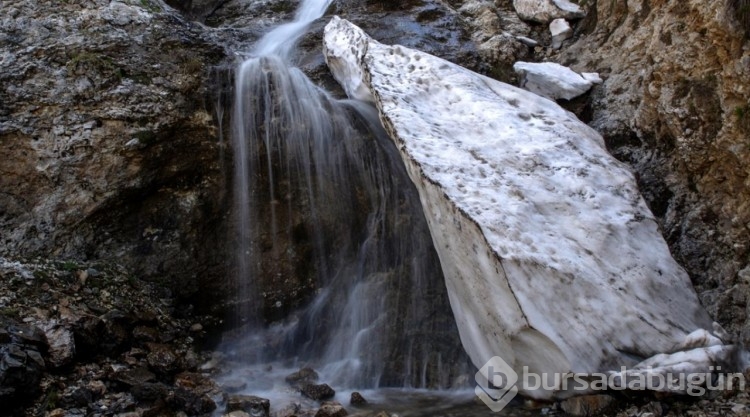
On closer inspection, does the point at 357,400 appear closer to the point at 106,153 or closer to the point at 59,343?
the point at 59,343

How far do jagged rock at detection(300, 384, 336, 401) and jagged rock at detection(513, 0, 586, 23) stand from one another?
6030mm

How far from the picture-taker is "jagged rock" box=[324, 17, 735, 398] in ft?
A: 14.0

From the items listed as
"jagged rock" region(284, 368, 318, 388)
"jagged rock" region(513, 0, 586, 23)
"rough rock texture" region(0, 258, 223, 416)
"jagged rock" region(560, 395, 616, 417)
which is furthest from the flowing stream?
"jagged rock" region(513, 0, 586, 23)

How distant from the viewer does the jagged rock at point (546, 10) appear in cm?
816

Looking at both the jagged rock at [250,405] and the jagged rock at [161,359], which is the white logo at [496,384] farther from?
the jagged rock at [161,359]

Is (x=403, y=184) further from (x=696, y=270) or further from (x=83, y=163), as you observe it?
(x=83, y=163)

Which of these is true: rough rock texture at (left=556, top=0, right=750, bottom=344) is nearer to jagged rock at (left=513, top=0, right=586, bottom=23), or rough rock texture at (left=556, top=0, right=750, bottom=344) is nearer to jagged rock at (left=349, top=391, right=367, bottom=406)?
jagged rock at (left=513, top=0, right=586, bottom=23)

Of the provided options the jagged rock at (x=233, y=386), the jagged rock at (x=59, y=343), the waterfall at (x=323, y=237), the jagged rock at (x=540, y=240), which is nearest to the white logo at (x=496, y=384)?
the jagged rock at (x=540, y=240)

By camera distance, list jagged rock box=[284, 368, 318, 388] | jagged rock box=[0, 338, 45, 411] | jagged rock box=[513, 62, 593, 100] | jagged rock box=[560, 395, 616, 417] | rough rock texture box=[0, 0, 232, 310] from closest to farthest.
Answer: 1. jagged rock box=[0, 338, 45, 411]
2. jagged rock box=[560, 395, 616, 417]
3. jagged rock box=[284, 368, 318, 388]
4. rough rock texture box=[0, 0, 232, 310]
5. jagged rock box=[513, 62, 593, 100]

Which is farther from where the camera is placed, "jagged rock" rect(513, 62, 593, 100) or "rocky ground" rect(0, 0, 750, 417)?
"jagged rock" rect(513, 62, 593, 100)

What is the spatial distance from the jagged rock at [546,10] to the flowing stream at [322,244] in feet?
11.1

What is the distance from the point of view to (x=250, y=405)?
15.5 feet

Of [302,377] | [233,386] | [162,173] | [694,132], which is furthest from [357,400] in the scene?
[694,132]

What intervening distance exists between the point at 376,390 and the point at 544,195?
2.27 m
